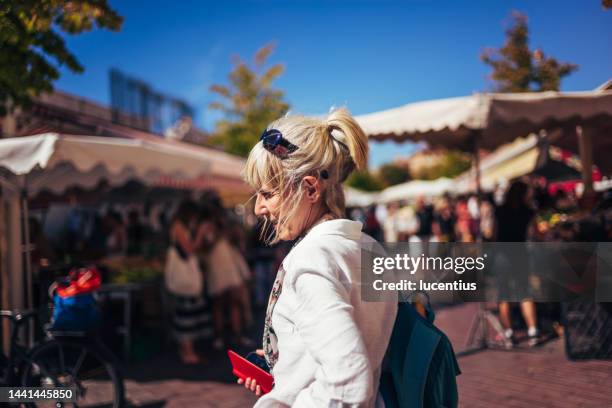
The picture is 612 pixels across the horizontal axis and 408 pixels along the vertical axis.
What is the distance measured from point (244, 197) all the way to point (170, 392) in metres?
11.6

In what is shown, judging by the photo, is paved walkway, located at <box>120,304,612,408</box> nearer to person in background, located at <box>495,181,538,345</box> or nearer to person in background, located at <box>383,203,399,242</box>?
person in background, located at <box>495,181,538,345</box>

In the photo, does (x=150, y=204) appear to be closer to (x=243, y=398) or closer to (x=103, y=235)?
(x=103, y=235)

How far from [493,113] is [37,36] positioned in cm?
407

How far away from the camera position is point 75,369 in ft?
11.5

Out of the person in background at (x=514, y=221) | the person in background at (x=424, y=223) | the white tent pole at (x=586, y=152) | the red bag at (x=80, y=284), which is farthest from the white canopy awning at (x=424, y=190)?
the red bag at (x=80, y=284)

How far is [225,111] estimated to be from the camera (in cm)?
1925

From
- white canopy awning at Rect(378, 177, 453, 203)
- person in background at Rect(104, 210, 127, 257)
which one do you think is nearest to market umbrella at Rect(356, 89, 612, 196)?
person in background at Rect(104, 210, 127, 257)

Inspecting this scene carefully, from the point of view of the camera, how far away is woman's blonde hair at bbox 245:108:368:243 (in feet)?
4.54

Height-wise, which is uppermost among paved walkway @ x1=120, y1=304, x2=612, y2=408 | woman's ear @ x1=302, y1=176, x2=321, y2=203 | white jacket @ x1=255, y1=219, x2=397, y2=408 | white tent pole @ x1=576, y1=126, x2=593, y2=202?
white tent pole @ x1=576, y1=126, x2=593, y2=202

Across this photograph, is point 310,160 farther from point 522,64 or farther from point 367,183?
point 367,183

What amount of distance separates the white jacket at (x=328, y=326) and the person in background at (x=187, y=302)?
446 centimetres

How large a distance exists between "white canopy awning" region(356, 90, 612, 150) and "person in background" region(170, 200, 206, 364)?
2.32 meters

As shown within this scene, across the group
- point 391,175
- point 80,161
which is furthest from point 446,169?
point 80,161

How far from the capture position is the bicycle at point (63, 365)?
11.3 ft
